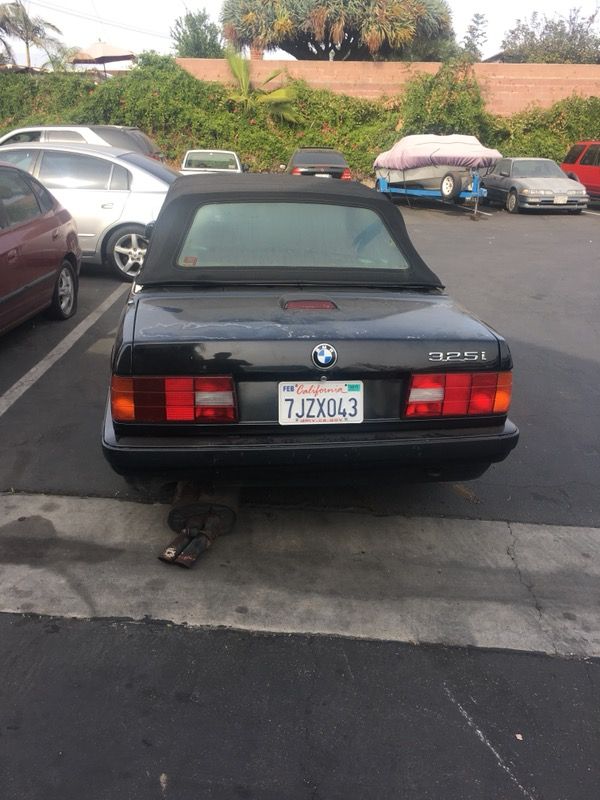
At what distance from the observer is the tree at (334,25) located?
94.0ft

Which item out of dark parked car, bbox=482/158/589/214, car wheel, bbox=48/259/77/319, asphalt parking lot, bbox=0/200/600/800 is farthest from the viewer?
dark parked car, bbox=482/158/589/214

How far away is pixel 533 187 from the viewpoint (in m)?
18.2

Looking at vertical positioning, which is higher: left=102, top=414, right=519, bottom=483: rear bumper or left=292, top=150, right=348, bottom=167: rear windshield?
left=292, top=150, right=348, bottom=167: rear windshield

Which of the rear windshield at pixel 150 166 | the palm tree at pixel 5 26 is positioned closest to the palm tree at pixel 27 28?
the palm tree at pixel 5 26

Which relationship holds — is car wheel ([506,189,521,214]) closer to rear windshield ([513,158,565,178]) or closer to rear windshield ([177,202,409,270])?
rear windshield ([513,158,565,178])

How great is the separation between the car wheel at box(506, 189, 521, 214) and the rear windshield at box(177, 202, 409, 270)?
1586cm

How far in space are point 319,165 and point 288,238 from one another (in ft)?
46.9

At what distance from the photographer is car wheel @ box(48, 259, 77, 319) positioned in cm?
709

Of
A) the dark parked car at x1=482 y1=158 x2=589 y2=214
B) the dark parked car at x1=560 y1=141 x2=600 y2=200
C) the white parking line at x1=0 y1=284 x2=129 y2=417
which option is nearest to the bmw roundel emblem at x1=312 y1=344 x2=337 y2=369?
the white parking line at x1=0 y1=284 x2=129 y2=417

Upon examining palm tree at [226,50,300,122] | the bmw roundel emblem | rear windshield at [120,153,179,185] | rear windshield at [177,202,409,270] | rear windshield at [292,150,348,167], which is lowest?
rear windshield at [292,150,348,167]

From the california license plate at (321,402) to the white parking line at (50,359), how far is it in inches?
109

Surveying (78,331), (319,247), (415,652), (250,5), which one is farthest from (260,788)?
(250,5)

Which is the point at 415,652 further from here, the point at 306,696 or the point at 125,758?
the point at 125,758

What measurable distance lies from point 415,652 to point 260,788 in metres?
0.86
